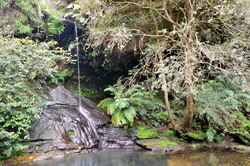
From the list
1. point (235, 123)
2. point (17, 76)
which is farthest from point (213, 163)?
point (17, 76)

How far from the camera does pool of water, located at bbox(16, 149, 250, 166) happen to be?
4551mm

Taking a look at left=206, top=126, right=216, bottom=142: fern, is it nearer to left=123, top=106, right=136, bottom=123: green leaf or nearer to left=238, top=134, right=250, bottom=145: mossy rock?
left=238, top=134, right=250, bottom=145: mossy rock

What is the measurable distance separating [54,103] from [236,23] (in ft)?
26.5

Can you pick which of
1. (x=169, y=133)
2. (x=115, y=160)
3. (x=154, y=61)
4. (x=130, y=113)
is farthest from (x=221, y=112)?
(x=115, y=160)

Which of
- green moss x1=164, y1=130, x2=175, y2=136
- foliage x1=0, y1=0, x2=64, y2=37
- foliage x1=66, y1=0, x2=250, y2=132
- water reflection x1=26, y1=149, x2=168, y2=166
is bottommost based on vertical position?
water reflection x1=26, y1=149, x2=168, y2=166

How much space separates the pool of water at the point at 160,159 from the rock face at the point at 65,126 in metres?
0.73

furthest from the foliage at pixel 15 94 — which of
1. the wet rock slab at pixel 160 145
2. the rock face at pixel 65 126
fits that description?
the wet rock slab at pixel 160 145

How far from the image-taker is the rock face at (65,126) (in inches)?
230

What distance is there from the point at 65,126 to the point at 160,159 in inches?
146

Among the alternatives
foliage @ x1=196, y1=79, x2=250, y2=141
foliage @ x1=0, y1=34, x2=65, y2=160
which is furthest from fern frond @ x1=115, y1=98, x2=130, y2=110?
foliage @ x1=0, y1=34, x2=65, y2=160

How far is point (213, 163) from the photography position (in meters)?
4.46

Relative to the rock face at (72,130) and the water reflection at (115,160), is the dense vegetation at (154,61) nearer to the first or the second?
the rock face at (72,130)

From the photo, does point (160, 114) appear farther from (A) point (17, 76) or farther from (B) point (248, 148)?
(A) point (17, 76)

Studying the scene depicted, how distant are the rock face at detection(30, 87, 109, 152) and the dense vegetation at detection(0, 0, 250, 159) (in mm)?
576
